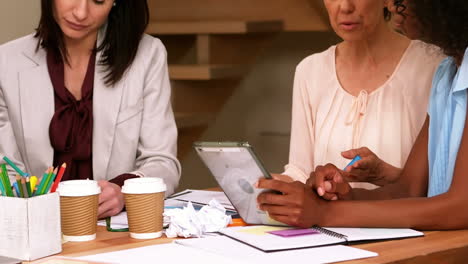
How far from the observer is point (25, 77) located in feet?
7.37

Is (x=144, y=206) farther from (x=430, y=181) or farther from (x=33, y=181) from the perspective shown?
(x=430, y=181)

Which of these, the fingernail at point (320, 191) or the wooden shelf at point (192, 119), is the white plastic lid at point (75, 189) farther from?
the wooden shelf at point (192, 119)

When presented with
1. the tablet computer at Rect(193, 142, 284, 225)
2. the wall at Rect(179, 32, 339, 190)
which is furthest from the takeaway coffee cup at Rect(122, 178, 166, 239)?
the wall at Rect(179, 32, 339, 190)

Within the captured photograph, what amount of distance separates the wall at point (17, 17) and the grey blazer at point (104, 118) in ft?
4.55

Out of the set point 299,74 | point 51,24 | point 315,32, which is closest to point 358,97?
point 299,74

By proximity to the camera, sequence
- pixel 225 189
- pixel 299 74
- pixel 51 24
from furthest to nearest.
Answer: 1. pixel 299 74
2. pixel 51 24
3. pixel 225 189

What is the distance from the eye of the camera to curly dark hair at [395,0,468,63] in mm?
1717

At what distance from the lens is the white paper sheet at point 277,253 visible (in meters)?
1.40

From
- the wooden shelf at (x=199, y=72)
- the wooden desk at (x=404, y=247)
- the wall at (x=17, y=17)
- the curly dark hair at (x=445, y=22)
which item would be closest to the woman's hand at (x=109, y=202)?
the wooden desk at (x=404, y=247)

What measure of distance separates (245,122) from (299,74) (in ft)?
9.25

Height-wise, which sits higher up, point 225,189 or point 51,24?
point 51,24

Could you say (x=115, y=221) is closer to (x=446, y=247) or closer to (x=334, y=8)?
(x=446, y=247)

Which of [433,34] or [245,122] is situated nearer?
[433,34]

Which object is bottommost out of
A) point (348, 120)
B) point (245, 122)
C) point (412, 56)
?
point (245, 122)
